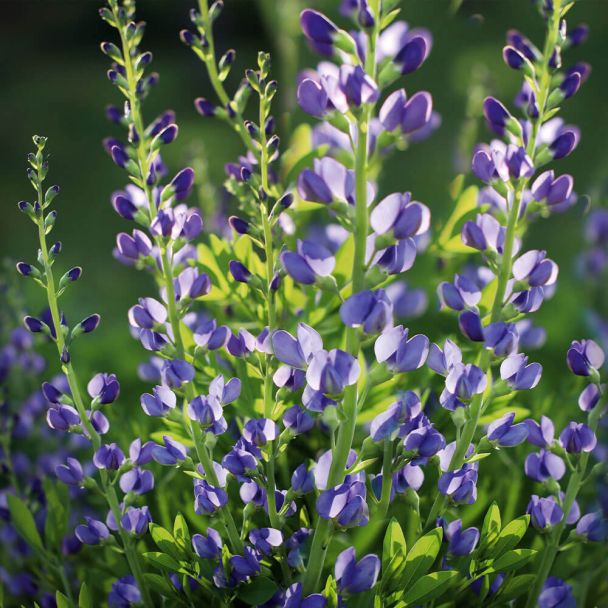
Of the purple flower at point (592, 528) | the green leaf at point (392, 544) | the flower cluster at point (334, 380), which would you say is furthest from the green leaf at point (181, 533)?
the purple flower at point (592, 528)

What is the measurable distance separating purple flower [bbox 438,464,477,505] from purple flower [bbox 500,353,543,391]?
0.05 metres

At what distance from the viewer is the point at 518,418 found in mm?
501

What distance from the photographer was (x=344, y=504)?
0.36m

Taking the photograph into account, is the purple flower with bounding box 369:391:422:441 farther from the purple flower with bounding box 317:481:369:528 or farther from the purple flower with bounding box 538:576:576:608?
the purple flower with bounding box 538:576:576:608

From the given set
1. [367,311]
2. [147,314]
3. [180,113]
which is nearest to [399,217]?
[367,311]

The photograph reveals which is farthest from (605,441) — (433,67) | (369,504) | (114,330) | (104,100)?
(104,100)

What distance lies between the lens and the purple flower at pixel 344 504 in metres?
0.36

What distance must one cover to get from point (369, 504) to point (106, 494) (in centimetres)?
14

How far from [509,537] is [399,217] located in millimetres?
187

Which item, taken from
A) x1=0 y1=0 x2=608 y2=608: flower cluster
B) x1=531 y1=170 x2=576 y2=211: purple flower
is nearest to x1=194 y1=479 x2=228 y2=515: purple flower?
x1=0 y1=0 x2=608 y2=608: flower cluster

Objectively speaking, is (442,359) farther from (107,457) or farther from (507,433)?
(107,457)

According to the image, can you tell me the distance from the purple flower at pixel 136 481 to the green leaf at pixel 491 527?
183 mm

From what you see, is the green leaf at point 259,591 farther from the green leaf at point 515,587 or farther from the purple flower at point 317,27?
the purple flower at point 317,27

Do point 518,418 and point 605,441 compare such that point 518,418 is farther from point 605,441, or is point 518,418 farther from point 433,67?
point 433,67
